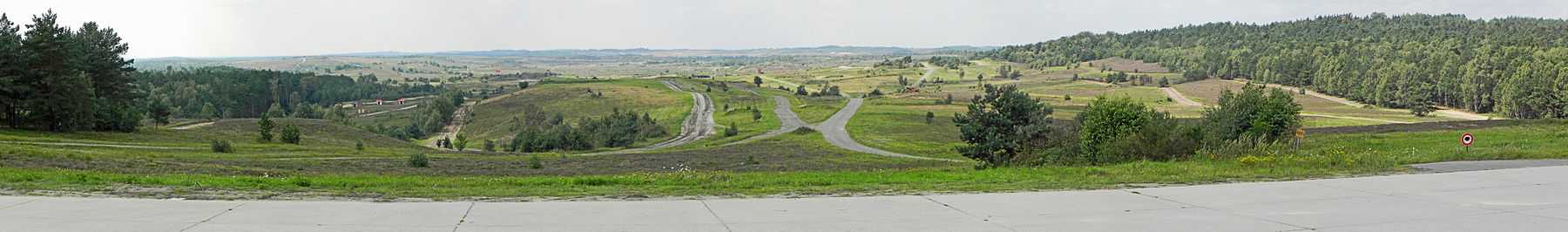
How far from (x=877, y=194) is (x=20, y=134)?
56.1m

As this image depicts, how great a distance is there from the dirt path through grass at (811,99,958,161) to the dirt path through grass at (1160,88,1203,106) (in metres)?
52.1

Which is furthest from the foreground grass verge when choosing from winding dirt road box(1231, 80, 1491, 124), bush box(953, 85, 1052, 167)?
winding dirt road box(1231, 80, 1491, 124)

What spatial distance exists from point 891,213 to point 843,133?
93.3 meters

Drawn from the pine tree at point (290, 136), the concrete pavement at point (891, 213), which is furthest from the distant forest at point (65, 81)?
the concrete pavement at point (891, 213)

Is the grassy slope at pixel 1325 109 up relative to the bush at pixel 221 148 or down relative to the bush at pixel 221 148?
down

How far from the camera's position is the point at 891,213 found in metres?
12.2

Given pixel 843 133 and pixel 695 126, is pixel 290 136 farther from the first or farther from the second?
pixel 695 126

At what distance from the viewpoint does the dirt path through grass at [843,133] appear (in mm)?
79812

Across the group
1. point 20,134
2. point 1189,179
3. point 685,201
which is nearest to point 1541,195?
point 1189,179

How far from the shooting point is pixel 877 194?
1487cm

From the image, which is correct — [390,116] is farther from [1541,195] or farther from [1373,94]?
[1541,195]

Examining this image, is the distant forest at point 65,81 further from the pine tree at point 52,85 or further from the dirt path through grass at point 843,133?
the dirt path through grass at point 843,133

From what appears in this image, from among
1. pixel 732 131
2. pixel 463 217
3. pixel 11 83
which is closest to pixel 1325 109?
pixel 732 131

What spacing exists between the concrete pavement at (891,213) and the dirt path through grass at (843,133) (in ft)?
168
